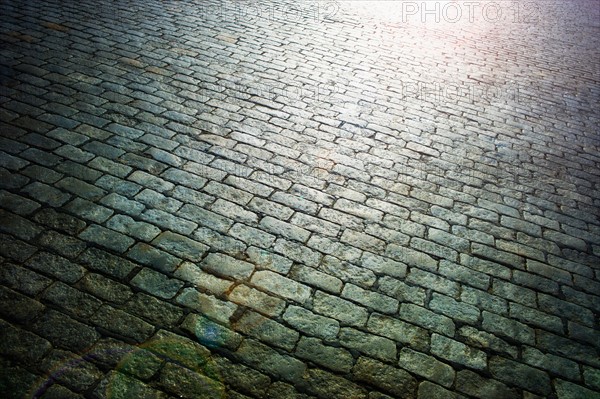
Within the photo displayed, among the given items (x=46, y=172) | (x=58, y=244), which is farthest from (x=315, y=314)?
(x=46, y=172)

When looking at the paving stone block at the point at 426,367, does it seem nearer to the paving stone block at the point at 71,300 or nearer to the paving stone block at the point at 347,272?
the paving stone block at the point at 347,272

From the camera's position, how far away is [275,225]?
3834 millimetres

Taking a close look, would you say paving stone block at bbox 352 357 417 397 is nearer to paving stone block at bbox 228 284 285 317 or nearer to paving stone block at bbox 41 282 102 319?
paving stone block at bbox 228 284 285 317

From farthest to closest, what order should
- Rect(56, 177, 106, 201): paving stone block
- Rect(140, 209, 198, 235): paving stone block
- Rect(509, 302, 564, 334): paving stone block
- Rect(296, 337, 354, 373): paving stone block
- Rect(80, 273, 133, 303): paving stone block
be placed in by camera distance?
Rect(56, 177, 106, 201): paving stone block < Rect(140, 209, 198, 235): paving stone block < Rect(509, 302, 564, 334): paving stone block < Rect(80, 273, 133, 303): paving stone block < Rect(296, 337, 354, 373): paving stone block

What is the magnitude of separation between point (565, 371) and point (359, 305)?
5.30ft

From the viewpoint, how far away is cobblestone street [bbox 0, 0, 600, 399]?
2.77 metres

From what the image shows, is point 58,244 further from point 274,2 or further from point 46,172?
point 274,2

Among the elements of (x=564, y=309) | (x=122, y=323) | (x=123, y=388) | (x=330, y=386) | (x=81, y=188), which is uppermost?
(x=81, y=188)

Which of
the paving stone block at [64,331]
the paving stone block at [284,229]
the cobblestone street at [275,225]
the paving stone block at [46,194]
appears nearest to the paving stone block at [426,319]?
the cobblestone street at [275,225]

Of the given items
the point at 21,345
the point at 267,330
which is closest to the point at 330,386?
the point at 267,330

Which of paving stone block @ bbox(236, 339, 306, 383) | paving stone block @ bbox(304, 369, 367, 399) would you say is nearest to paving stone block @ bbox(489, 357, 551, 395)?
paving stone block @ bbox(304, 369, 367, 399)

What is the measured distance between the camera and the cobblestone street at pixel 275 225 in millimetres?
2773

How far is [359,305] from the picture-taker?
3244 millimetres

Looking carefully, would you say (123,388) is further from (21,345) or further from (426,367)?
(426,367)
